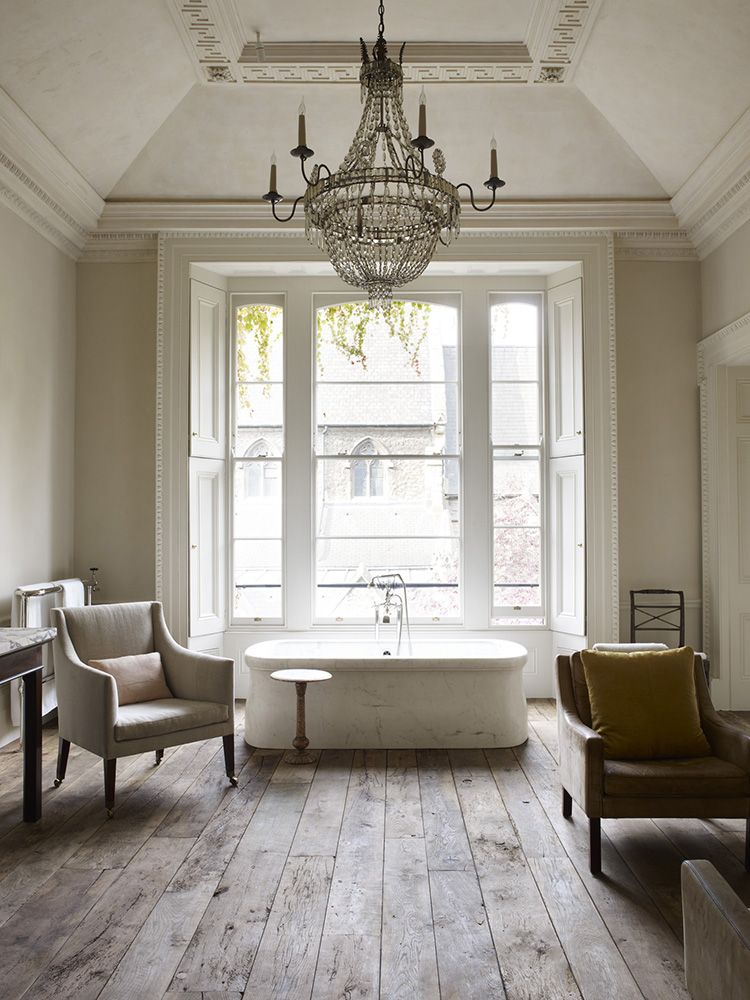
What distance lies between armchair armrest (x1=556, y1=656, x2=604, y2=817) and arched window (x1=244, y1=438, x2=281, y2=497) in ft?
10.2

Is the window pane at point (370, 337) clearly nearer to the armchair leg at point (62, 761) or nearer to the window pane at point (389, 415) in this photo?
the window pane at point (389, 415)

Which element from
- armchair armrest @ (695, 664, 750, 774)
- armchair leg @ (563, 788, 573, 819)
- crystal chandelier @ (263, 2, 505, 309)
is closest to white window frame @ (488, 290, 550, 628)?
armchair leg @ (563, 788, 573, 819)

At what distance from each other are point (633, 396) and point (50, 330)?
13.5 feet

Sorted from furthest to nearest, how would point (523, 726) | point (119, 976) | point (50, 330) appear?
point (50, 330) → point (523, 726) → point (119, 976)

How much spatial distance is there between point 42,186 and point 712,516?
4954 mm

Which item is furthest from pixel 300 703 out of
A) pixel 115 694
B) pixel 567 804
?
pixel 567 804

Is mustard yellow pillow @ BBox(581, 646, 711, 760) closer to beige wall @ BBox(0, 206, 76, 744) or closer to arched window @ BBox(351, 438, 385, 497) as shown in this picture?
arched window @ BBox(351, 438, 385, 497)

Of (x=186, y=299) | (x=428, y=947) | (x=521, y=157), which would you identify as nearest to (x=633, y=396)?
(x=521, y=157)

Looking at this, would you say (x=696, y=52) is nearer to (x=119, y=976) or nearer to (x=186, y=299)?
(x=186, y=299)

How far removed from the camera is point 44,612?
5.01 metres

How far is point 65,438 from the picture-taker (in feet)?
18.7

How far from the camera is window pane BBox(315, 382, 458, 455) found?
620 cm

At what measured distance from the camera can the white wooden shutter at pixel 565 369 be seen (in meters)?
5.80

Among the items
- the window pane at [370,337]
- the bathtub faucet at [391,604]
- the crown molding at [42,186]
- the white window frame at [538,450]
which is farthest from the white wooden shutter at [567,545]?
the crown molding at [42,186]
